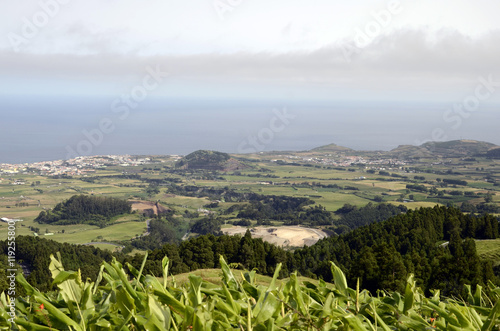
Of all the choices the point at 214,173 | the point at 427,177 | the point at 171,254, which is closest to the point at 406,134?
the point at 427,177

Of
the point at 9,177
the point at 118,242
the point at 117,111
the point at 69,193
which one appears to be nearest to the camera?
the point at 118,242

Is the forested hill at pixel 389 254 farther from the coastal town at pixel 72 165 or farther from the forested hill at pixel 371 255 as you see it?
the coastal town at pixel 72 165

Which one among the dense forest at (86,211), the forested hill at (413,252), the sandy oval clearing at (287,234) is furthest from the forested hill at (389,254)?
the dense forest at (86,211)

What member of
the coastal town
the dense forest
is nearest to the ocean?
the coastal town

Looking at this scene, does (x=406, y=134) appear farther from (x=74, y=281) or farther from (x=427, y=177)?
(x=74, y=281)

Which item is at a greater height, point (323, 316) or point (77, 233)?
point (323, 316)

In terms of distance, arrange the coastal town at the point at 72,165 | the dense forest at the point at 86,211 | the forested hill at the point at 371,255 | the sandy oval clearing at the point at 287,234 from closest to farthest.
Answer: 1. the forested hill at the point at 371,255
2. the sandy oval clearing at the point at 287,234
3. the dense forest at the point at 86,211
4. the coastal town at the point at 72,165

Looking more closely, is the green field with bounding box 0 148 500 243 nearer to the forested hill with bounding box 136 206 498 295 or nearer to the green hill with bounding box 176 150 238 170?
the green hill with bounding box 176 150 238 170
